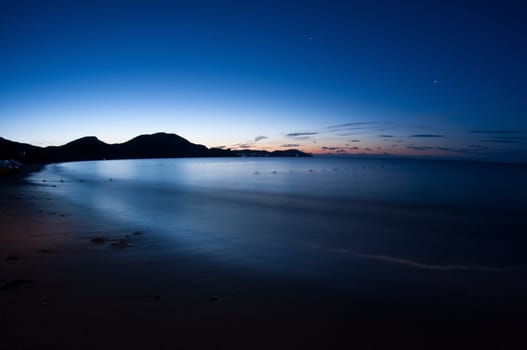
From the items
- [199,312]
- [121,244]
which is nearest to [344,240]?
[199,312]

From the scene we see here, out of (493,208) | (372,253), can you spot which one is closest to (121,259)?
(372,253)

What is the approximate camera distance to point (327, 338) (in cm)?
448

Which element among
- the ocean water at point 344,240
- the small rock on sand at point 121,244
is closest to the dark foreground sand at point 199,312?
the small rock on sand at point 121,244

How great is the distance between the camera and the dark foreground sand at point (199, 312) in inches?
169

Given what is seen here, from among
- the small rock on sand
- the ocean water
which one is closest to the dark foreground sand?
the small rock on sand

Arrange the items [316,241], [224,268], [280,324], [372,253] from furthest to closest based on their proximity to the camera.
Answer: [316,241] → [372,253] → [224,268] → [280,324]

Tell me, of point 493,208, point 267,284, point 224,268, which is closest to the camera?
point 267,284

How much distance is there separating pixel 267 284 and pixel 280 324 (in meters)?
1.75

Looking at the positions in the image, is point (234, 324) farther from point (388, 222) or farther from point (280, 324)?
point (388, 222)

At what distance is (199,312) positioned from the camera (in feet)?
16.5

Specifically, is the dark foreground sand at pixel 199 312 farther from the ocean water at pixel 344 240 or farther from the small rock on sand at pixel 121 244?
the ocean water at pixel 344 240

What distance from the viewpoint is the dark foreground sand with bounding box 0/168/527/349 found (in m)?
4.29

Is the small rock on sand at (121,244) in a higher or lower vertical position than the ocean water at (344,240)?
higher

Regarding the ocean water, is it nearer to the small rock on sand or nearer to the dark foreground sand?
the small rock on sand
